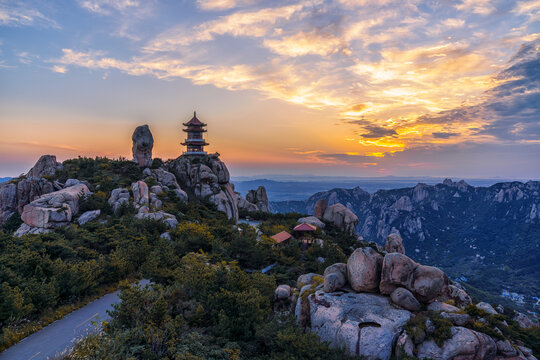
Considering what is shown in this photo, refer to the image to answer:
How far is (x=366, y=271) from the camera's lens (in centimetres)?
1173

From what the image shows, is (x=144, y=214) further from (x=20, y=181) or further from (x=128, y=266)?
(x=20, y=181)

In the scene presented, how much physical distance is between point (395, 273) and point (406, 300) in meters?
1.09

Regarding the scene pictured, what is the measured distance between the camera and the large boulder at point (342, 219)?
1604 inches

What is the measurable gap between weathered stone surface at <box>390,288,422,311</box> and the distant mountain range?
101 meters

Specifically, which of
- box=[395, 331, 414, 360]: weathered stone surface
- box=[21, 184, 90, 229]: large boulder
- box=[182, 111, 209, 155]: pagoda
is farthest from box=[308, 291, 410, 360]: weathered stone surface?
box=[182, 111, 209, 155]: pagoda

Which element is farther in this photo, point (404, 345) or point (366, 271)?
point (366, 271)

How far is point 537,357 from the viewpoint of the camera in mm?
9820

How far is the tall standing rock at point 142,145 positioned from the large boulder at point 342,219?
2891cm

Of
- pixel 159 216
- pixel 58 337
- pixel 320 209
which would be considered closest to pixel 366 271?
pixel 58 337

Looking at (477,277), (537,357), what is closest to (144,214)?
(537,357)

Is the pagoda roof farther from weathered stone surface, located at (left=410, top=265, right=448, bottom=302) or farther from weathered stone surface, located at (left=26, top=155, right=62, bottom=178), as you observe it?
weathered stone surface, located at (left=410, top=265, right=448, bottom=302)

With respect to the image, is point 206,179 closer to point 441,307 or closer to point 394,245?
point 394,245

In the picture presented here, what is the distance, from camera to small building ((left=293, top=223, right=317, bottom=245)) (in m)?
31.5

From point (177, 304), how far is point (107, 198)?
2386cm
